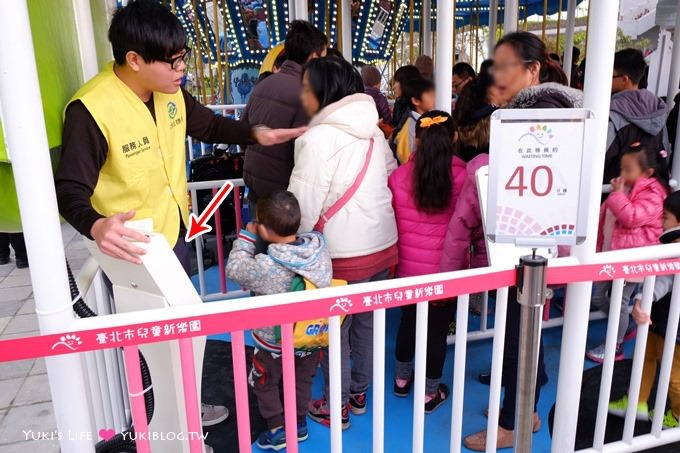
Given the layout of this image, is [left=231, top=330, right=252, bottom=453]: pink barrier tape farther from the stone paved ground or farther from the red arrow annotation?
the stone paved ground

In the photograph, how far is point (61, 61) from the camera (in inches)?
68.2

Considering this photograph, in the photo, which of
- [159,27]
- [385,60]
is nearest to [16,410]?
[159,27]

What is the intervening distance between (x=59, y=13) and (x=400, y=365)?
2.14m

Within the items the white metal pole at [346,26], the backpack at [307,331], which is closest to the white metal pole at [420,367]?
the backpack at [307,331]

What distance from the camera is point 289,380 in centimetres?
169

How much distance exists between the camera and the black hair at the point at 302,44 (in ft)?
10.1

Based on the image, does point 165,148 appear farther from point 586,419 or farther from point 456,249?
point 586,419

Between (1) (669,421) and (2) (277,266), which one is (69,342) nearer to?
(2) (277,266)

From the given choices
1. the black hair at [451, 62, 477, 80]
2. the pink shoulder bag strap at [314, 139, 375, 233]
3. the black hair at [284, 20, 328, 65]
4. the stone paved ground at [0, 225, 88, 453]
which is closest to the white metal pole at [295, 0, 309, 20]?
the black hair at [451, 62, 477, 80]

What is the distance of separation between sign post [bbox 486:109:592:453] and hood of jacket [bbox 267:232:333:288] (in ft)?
2.68

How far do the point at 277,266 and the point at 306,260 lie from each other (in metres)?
0.12

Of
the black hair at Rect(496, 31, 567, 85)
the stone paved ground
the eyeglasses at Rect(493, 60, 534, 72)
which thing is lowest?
the stone paved ground

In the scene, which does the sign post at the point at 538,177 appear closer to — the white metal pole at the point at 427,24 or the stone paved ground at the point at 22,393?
the stone paved ground at the point at 22,393

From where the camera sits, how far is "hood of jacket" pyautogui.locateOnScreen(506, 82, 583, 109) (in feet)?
7.34
